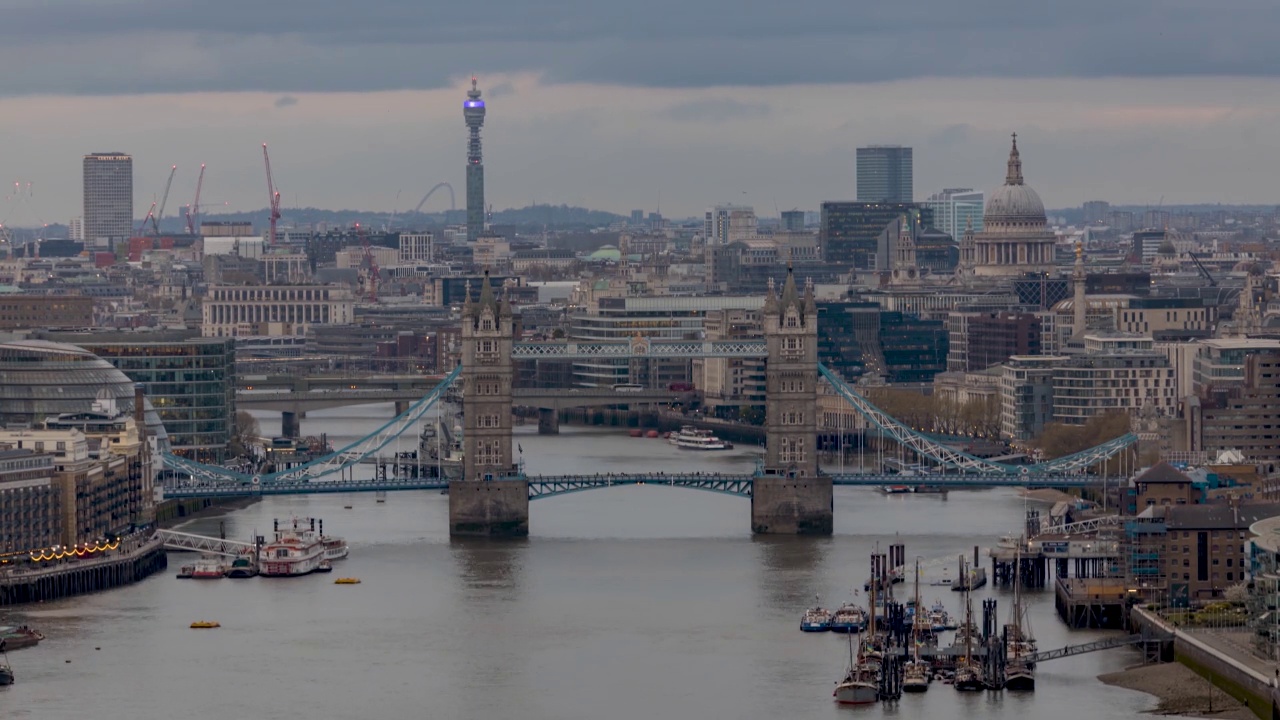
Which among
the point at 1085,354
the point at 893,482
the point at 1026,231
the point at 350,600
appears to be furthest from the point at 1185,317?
the point at 350,600

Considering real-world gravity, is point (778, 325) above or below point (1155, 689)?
above

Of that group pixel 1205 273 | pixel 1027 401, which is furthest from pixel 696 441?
pixel 1205 273

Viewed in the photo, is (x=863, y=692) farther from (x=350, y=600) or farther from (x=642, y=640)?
(x=350, y=600)

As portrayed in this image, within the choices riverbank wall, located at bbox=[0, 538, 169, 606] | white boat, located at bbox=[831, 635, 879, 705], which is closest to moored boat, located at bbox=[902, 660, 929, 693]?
white boat, located at bbox=[831, 635, 879, 705]

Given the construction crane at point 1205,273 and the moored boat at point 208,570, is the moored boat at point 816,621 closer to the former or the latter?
the moored boat at point 208,570

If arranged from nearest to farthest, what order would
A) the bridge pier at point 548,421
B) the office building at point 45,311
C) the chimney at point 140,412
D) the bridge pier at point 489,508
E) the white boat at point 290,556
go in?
the white boat at point 290,556 < the bridge pier at point 489,508 < the chimney at point 140,412 < the bridge pier at point 548,421 < the office building at point 45,311

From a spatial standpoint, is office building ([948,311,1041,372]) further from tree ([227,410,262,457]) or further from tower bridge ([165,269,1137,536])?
tower bridge ([165,269,1137,536])

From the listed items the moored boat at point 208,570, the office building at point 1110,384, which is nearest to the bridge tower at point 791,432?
the moored boat at point 208,570
